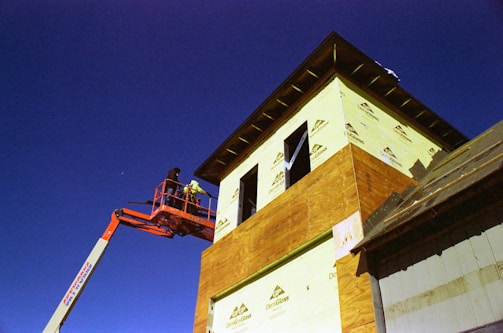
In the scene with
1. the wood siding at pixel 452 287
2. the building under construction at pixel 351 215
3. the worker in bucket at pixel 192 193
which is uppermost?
the worker in bucket at pixel 192 193

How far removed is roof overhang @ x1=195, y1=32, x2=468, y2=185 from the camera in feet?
37.1

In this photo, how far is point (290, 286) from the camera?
900cm

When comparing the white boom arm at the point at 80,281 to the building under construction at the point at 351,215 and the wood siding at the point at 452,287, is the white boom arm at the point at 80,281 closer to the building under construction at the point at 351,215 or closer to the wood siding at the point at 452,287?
the building under construction at the point at 351,215

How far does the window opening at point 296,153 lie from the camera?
38.0 feet

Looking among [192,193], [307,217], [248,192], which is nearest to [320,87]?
[307,217]

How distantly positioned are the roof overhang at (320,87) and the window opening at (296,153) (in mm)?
837

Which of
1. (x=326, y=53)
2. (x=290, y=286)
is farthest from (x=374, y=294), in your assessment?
(x=326, y=53)

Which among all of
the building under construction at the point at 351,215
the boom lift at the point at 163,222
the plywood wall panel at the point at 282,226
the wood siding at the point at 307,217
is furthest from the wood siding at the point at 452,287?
the boom lift at the point at 163,222

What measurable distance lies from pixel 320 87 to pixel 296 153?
204 cm

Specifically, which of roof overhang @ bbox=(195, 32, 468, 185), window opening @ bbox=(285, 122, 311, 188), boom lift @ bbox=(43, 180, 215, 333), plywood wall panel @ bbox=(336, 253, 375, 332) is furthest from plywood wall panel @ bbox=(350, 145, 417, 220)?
boom lift @ bbox=(43, 180, 215, 333)

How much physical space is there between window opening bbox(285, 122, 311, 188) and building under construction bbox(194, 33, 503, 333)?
5 centimetres

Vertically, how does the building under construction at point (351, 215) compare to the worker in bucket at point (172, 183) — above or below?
below

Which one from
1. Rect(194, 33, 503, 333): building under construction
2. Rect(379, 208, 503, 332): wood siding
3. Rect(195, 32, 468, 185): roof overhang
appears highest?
Rect(195, 32, 468, 185): roof overhang

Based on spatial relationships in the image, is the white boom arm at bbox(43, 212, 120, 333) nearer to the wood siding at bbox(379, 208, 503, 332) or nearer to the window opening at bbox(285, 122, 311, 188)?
the window opening at bbox(285, 122, 311, 188)
